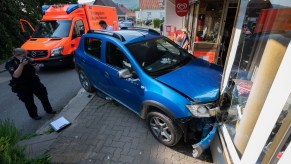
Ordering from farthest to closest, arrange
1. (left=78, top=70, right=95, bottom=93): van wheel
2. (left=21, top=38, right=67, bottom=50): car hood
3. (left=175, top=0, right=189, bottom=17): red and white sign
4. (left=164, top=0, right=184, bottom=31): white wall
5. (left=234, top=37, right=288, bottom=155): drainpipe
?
(left=164, top=0, right=184, bottom=31): white wall < (left=175, top=0, right=189, bottom=17): red and white sign < (left=21, top=38, right=67, bottom=50): car hood < (left=78, top=70, right=95, bottom=93): van wheel < (left=234, top=37, right=288, bottom=155): drainpipe

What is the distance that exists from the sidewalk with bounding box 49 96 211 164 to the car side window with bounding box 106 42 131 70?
1269 mm

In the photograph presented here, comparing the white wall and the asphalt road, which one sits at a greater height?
the white wall

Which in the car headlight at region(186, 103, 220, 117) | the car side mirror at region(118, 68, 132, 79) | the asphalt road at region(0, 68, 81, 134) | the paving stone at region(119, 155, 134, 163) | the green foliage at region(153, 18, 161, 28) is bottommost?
the green foliage at region(153, 18, 161, 28)

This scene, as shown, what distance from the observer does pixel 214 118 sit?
8.09 ft

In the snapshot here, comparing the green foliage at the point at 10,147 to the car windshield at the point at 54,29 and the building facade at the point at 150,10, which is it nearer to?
the car windshield at the point at 54,29

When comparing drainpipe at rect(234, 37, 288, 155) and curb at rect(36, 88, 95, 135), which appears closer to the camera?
drainpipe at rect(234, 37, 288, 155)

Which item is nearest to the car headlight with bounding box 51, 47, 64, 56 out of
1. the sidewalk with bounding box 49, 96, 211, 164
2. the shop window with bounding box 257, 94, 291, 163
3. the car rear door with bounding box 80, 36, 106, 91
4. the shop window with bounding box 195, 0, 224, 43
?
the car rear door with bounding box 80, 36, 106, 91

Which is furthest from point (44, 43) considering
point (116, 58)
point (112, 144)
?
point (112, 144)

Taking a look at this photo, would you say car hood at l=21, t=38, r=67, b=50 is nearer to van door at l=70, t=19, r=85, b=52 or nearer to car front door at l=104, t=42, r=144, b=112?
van door at l=70, t=19, r=85, b=52

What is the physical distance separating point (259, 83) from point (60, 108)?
179 inches

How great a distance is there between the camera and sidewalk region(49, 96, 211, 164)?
2793mm

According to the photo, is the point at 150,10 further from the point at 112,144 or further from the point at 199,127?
the point at 199,127

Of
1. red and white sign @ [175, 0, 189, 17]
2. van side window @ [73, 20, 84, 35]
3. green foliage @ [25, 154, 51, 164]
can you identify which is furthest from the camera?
van side window @ [73, 20, 84, 35]

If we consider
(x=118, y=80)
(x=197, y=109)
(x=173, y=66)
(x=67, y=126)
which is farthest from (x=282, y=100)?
(x=67, y=126)
